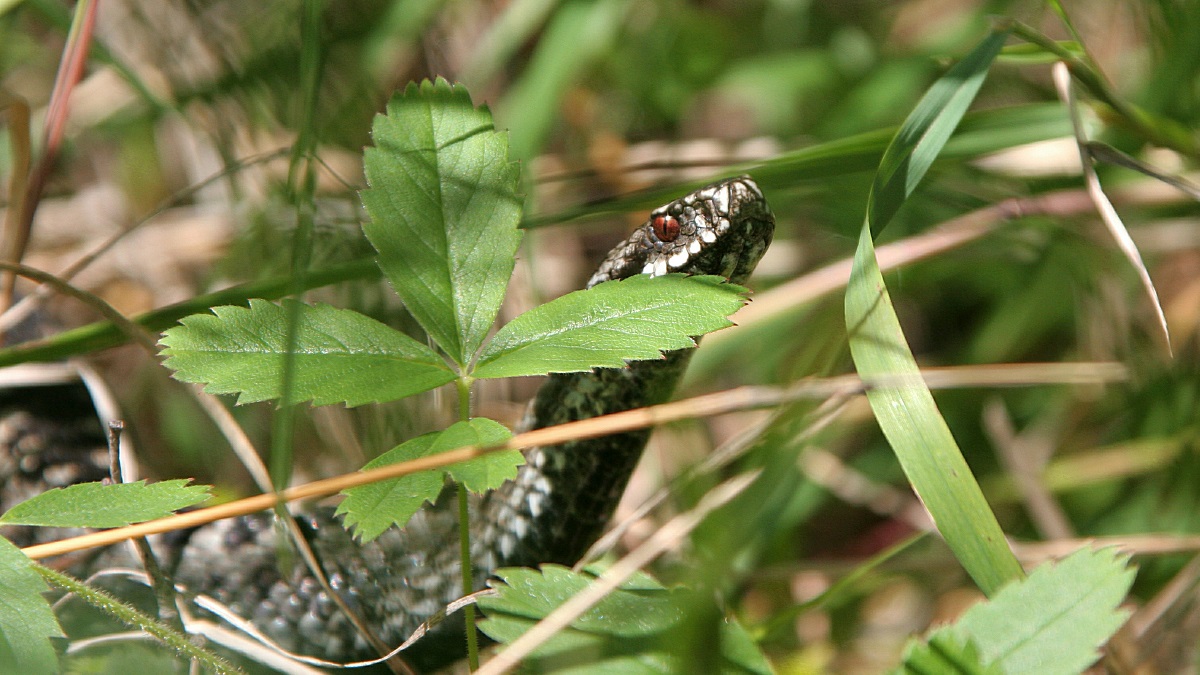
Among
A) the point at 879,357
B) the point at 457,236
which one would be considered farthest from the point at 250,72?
the point at 879,357

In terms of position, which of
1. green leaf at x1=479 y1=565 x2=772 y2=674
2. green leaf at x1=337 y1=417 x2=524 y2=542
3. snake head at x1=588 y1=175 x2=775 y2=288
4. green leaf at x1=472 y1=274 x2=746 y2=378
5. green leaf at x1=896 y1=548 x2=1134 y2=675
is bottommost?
green leaf at x1=896 y1=548 x2=1134 y2=675

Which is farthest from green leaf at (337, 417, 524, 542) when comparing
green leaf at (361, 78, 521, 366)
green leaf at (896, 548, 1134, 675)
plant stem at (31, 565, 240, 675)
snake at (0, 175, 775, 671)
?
green leaf at (896, 548, 1134, 675)

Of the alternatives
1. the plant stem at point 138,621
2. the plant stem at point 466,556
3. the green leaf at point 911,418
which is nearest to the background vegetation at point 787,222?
the green leaf at point 911,418

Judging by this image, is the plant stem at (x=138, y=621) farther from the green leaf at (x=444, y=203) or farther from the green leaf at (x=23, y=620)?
the green leaf at (x=444, y=203)

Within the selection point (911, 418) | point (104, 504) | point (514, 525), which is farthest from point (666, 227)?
point (104, 504)

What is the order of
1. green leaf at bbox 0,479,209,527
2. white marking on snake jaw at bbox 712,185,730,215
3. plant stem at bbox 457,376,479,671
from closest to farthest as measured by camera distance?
green leaf at bbox 0,479,209,527, plant stem at bbox 457,376,479,671, white marking on snake jaw at bbox 712,185,730,215

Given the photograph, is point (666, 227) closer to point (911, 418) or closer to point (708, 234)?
point (708, 234)

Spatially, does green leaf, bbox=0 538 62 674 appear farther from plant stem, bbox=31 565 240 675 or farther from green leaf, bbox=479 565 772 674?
green leaf, bbox=479 565 772 674
